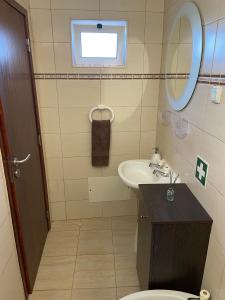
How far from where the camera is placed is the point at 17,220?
145 centimetres

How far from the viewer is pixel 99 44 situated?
209 cm

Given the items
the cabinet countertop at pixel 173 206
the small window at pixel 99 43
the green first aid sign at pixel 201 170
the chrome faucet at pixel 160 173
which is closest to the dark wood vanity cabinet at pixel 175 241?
the cabinet countertop at pixel 173 206

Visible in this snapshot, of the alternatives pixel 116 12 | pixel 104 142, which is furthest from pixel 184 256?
pixel 116 12

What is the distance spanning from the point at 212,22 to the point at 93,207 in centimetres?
200

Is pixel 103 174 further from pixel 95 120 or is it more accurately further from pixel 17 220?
pixel 17 220

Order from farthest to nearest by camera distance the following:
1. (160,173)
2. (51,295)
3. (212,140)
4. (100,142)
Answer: (100,142) → (160,173) → (51,295) → (212,140)

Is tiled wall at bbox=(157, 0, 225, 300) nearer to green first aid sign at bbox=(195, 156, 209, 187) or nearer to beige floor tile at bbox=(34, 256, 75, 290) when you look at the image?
green first aid sign at bbox=(195, 156, 209, 187)

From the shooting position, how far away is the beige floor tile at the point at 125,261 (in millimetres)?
1938

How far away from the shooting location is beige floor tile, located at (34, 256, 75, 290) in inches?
70.1

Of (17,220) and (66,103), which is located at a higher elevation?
(66,103)

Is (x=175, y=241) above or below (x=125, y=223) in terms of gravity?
above

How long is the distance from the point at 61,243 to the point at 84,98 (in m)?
1.40

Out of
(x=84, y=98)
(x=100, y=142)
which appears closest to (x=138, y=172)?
(x=100, y=142)

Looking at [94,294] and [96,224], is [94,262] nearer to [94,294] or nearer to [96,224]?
[94,294]
